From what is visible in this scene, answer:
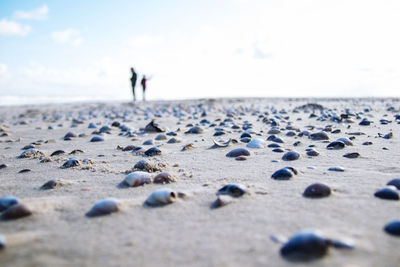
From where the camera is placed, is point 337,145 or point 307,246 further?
point 337,145

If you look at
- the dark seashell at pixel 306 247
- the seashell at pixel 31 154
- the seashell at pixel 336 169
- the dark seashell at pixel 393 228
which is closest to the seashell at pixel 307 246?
the dark seashell at pixel 306 247

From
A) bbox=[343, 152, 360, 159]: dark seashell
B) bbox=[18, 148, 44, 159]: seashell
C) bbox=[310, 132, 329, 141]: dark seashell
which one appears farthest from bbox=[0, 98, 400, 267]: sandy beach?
bbox=[310, 132, 329, 141]: dark seashell

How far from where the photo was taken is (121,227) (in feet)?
4.32

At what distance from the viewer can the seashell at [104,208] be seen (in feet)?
4.76

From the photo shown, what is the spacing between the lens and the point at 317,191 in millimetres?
1625

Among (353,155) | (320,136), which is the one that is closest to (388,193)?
(353,155)

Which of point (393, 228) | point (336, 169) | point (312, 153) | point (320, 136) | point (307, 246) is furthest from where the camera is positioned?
point (320, 136)

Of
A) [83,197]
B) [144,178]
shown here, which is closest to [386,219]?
[144,178]

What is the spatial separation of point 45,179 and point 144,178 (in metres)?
0.75

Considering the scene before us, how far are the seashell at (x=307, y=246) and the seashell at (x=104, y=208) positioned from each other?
816 millimetres

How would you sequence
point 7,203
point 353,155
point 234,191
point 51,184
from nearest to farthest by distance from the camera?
point 7,203 → point 234,191 → point 51,184 → point 353,155

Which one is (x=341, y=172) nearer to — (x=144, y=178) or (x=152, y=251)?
(x=144, y=178)

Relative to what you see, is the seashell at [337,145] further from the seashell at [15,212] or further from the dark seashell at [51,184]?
the seashell at [15,212]

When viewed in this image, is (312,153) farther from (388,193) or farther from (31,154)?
(31,154)
